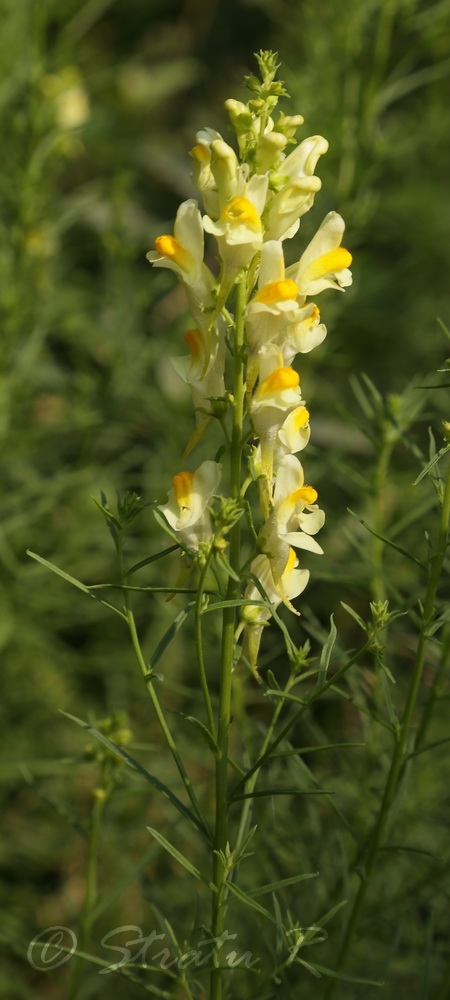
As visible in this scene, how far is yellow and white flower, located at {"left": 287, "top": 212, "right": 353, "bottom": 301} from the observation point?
29.5 inches

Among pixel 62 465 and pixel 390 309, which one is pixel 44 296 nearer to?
pixel 62 465

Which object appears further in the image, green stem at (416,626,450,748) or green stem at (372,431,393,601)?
green stem at (372,431,393,601)

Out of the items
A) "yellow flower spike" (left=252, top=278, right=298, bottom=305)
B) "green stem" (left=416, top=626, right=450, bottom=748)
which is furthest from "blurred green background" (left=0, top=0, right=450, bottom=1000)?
"yellow flower spike" (left=252, top=278, right=298, bottom=305)

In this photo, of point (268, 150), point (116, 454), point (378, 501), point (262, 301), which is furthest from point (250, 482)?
point (116, 454)

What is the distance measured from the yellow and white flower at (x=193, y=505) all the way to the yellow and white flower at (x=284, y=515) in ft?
0.15

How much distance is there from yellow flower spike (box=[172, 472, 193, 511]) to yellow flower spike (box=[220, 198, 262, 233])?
0.19 meters

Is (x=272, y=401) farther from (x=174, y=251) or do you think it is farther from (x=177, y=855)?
(x=177, y=855)

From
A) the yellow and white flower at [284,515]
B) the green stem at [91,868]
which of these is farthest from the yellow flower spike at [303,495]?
the green stem at [91,868]

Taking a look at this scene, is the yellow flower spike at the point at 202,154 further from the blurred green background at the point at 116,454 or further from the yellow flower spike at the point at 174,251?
the blurred green background at the point at 116,454

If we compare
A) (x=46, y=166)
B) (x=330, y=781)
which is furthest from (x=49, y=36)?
(x=330, y=781)

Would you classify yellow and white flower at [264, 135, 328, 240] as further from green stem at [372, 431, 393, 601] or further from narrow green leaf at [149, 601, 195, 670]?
green stem at [372, 431, 393, 601]

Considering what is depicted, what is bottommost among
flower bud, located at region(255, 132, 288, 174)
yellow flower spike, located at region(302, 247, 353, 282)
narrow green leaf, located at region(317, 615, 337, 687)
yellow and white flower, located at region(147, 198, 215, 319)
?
narrow green leaf, located at region(317, 615, 337, 687)

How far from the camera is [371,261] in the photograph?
2.46 m

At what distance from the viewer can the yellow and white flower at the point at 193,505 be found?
0.74m
